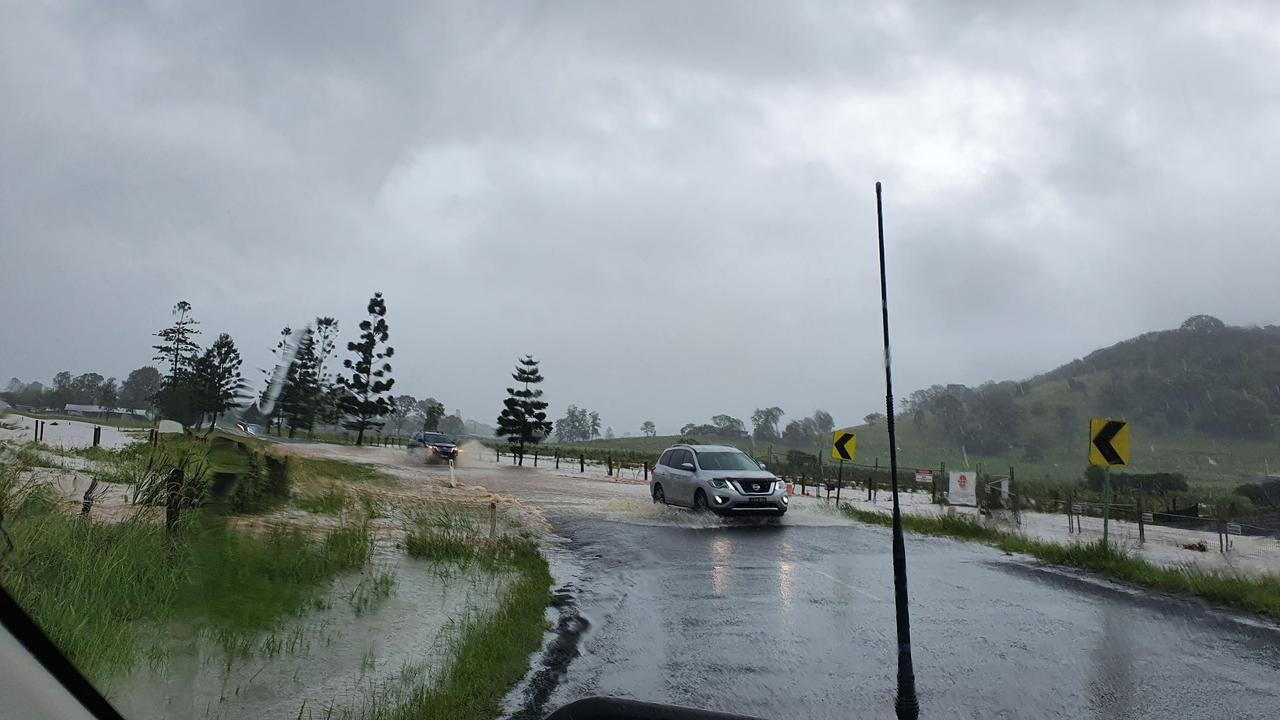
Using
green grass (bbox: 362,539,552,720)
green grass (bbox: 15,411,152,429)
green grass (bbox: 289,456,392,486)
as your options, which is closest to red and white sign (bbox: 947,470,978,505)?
green grass (bbox: 289,456,392,486)

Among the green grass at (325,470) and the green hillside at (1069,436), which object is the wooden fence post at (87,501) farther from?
the green hillside at (1069,436)

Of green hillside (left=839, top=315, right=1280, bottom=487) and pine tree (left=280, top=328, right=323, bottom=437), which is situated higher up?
Result: green hillside (left=839, top=315, right=1280, bottom=487)

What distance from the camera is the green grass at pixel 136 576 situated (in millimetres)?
3309

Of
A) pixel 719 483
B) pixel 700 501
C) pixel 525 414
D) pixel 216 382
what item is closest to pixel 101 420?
pixel 216 382

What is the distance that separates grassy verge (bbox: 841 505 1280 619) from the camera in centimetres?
1038

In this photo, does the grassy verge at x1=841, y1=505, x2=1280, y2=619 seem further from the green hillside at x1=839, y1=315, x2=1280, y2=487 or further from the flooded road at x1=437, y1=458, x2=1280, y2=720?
the green hillside at x1=839, y1=315, x2=1280, y2=487

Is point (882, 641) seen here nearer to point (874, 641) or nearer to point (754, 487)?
point (874, 641)

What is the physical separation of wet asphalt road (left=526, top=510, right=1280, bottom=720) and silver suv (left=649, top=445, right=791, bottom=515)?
6110 mm

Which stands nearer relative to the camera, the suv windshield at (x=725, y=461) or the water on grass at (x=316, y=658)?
the water on grass at (x=316, y=658)

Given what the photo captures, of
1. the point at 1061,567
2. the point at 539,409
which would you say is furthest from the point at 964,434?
the point at 1061,567

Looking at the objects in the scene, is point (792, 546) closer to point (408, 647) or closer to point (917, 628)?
point (917, 628)

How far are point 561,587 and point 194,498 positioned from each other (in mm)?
4959

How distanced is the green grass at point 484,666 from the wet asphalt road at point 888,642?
404 mm

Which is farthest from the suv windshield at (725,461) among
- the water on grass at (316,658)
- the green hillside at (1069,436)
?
the green hillside at (1069,436)
